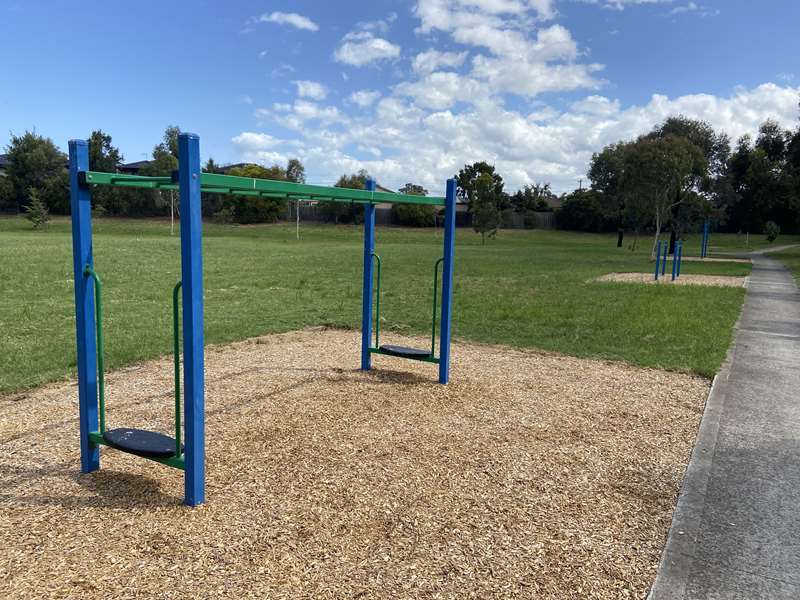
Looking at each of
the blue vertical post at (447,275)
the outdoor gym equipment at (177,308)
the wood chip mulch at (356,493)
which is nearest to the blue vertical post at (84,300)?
the outdoor gym equipment at (177,308)

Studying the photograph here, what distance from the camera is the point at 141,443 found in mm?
3527

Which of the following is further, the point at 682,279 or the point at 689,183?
the point at 689,183

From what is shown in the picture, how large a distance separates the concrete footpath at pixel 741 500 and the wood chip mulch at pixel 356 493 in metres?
0.15

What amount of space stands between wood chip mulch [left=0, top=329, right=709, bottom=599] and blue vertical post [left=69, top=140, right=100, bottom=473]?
28 centimetres

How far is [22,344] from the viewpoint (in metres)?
7.38

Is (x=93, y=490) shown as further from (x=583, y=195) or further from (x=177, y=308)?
(x=583, y=195)

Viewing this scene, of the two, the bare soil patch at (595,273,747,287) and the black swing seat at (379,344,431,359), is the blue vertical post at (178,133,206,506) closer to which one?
the black swing seat at (379,344,431,359)

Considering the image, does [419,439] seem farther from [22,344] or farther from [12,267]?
[12,267]

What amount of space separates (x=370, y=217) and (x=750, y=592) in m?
4.45

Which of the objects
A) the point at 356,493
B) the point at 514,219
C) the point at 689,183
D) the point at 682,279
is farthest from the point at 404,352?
the point at 514,219

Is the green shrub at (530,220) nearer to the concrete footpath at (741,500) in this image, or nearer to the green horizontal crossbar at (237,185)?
the concrete footpath at (741,500)

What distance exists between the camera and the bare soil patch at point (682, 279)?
1811 cm

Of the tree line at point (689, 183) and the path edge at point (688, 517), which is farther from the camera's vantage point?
the tree line at point (689, 183)

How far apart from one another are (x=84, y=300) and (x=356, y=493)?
1.97 m
